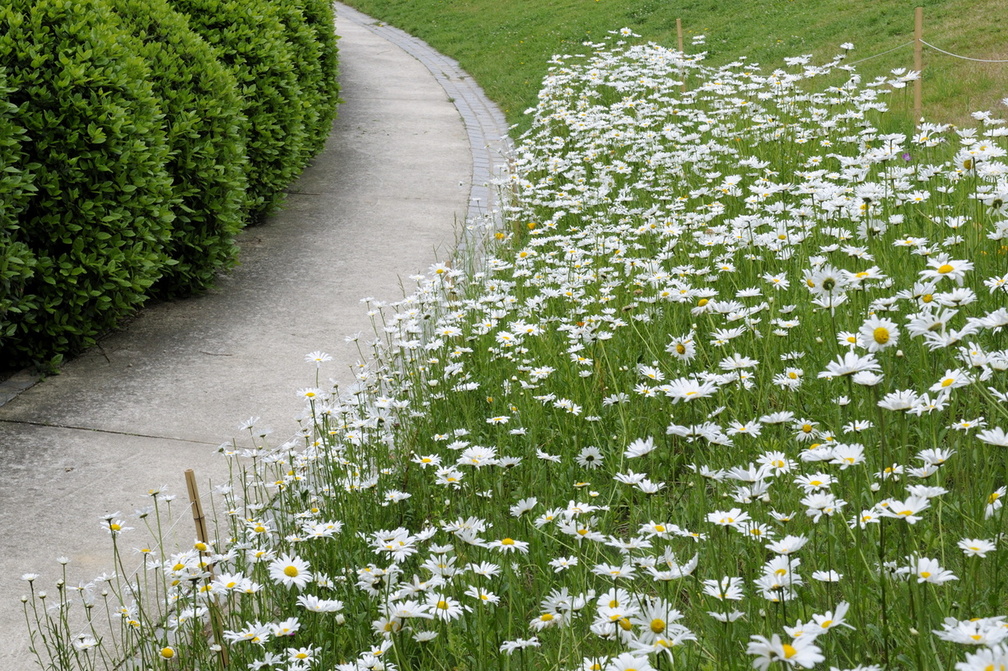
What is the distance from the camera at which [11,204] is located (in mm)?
4969

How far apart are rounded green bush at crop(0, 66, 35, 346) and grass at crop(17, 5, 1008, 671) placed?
1458 mm

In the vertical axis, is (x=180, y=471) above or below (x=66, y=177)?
below

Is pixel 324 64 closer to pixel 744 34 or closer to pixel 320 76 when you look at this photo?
pixel 320 76

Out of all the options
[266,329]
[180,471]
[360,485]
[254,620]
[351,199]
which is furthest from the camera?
[351,199]

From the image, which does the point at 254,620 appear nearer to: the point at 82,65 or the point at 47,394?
the point at 47,394

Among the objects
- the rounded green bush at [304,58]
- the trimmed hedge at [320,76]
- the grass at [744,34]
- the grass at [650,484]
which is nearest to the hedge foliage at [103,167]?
the grass at [650,484]

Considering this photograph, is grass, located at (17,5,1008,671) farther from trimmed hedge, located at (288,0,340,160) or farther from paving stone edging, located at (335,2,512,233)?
trimmed hedge, located at (288,0,340,160)

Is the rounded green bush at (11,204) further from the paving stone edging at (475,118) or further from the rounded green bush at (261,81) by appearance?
the paving stone edging at (475,118)

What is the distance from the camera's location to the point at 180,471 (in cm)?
443

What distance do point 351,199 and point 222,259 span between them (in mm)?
2450

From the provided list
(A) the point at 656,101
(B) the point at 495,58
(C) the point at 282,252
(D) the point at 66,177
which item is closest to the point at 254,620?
(D) the point at 66,177

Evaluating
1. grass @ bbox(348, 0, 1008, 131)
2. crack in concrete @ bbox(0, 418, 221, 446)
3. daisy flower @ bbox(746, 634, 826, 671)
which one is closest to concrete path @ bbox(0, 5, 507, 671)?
crack in concrete @ bbox(0, 418, 221, 446)

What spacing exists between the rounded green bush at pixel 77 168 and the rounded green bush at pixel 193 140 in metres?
0.43

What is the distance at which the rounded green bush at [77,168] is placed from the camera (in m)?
5.24
